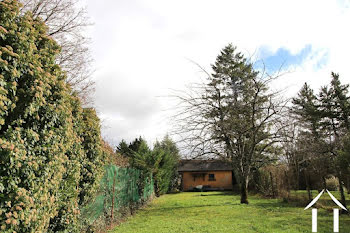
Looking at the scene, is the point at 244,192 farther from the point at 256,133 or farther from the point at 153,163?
the point at 153,163

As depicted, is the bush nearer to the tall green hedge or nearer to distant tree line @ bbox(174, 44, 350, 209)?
distant tree line @ bbox(174, 44, 350, 209)

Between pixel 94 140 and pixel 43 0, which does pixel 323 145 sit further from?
pixel 43 0

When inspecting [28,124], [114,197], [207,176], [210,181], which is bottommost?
[210,181]

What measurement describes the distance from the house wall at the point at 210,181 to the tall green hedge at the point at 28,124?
29.4 meters

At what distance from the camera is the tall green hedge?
303cm

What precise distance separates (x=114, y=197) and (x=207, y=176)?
25300mm

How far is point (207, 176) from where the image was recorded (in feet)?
110

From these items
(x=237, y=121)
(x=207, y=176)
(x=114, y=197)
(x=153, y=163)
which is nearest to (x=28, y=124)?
(x=114, y=197)

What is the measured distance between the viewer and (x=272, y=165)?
17938mm

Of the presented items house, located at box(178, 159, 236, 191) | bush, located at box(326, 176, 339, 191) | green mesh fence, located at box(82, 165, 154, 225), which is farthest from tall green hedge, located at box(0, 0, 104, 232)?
house, located at box(178, 159, 236, 191)

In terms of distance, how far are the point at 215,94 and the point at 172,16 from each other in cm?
891

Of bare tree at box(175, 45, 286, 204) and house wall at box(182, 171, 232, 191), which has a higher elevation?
bare tree at box(175, 45, 286, 204)

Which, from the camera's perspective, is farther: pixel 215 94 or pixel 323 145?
pixel 215 94

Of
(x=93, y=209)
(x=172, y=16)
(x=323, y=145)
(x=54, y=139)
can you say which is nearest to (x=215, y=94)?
(x=323, y=145)
